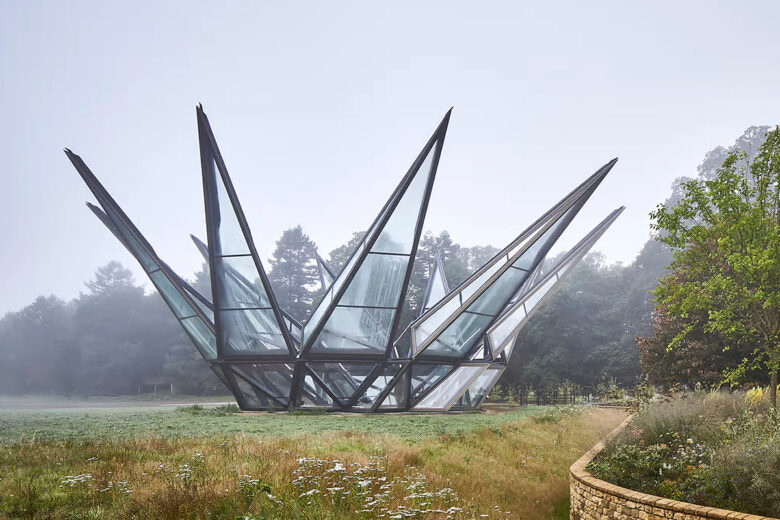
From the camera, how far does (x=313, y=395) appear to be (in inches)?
805

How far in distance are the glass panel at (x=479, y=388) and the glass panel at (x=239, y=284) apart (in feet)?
32.1

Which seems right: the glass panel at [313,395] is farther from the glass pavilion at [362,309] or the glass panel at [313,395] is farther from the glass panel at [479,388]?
the glass panel at [479,388]

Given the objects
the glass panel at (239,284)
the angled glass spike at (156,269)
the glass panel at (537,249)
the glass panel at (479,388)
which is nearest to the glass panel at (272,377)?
the angled glass spike at (156,269)

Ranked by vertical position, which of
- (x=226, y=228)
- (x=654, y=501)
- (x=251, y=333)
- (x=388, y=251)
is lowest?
(x=654, y=501)

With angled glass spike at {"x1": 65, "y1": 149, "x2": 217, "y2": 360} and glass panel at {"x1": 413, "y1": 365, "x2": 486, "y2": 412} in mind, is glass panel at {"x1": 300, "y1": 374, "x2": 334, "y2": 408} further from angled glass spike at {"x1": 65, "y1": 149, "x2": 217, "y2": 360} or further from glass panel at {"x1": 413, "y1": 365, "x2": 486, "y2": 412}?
angled glass spike at {"x1": 65, "y1": 149, "x2": 217, "y2": 360}

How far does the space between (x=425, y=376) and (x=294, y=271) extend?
44.3m

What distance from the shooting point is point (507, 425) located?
44.3 ft

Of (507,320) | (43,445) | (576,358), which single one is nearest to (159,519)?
(43,445)

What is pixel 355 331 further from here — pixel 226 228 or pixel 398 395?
pixel 226 228

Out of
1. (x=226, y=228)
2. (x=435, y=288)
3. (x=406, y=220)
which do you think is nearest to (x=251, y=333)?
(x=226, y=228)

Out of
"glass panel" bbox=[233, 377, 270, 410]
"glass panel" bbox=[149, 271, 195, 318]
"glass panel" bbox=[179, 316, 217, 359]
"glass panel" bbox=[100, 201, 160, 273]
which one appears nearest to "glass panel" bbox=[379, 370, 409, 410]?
"glass panel" bbox=[233, 377, 270, 410]

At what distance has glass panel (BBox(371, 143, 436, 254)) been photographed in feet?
54.9

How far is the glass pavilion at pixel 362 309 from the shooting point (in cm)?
1681

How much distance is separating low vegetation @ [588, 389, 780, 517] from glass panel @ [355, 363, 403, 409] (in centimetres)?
1154
